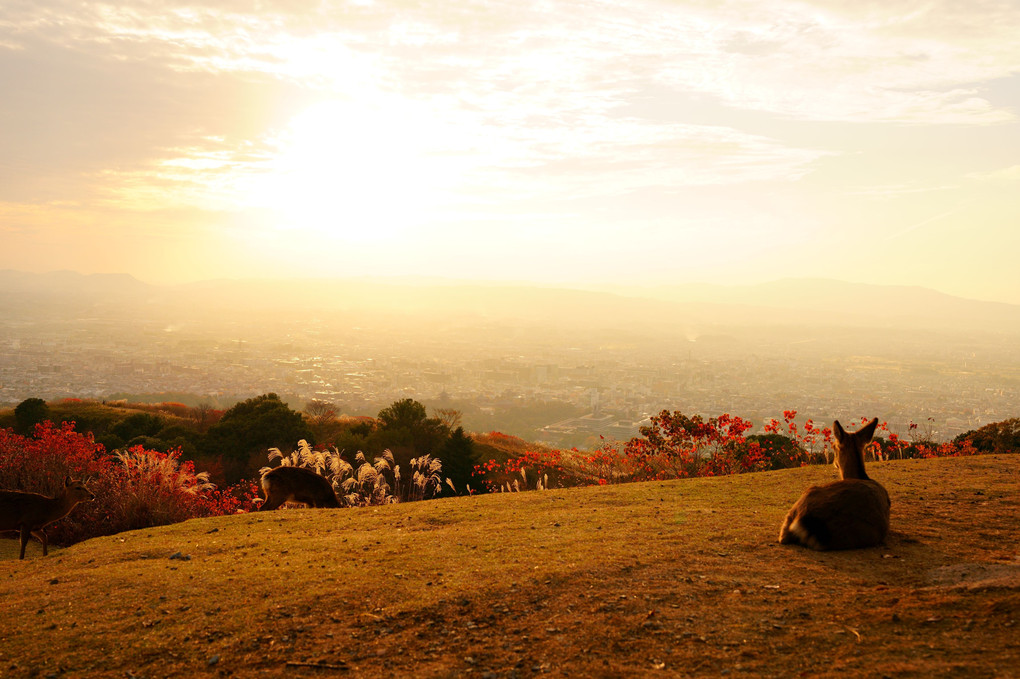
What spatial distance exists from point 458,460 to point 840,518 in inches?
720

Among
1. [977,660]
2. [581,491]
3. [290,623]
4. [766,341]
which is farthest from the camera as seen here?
[766,341]

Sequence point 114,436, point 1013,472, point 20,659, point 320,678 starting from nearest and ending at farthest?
point 320,678, point 20,659, point 1013,472, point 114,436

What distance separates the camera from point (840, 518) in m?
7.54

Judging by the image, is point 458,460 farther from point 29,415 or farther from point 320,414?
point 29,415

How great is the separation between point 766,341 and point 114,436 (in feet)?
660

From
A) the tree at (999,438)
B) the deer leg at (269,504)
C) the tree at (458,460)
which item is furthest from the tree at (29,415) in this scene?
the tree at (999,438)

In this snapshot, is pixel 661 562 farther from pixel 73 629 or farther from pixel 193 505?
pixel 193 505

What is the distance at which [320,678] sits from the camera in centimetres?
492

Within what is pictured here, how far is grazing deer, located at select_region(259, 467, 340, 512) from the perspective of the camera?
13289 millimetres

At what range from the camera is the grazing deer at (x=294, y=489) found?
1329 cm

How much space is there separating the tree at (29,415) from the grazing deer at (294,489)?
75.5 feet

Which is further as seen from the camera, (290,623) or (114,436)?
(114,436)

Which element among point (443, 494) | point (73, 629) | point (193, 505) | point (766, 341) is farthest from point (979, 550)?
point (766, 341)

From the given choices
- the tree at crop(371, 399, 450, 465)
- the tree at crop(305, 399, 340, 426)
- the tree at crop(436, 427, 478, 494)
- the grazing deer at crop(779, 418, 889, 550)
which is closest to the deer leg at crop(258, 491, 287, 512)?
the grazing deer at crop(779, 418, 889, 550)
